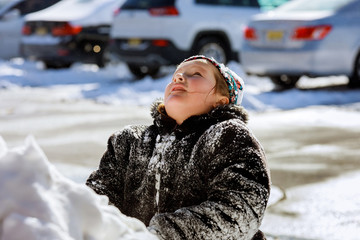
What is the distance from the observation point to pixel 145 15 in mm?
11805

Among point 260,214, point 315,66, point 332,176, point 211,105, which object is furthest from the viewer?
point 315,66

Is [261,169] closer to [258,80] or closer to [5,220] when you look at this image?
[5,220]

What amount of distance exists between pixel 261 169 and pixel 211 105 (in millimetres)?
362

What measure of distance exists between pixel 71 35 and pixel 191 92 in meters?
11.8

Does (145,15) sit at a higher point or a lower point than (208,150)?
lower

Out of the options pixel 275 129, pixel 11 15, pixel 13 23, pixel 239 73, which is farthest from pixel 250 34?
pixel 11 15

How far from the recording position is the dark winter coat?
1.93 metres

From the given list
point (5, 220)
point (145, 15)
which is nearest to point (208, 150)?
→ point (5, 220)

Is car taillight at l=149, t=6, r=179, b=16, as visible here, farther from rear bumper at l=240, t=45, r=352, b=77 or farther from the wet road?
the wet road

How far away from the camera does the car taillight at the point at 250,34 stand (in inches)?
413

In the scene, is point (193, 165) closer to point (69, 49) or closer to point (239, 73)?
point (239, 73)

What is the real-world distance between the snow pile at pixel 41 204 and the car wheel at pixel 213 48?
10445mm

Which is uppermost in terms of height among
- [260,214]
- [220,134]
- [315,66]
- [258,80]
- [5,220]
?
[5,220]

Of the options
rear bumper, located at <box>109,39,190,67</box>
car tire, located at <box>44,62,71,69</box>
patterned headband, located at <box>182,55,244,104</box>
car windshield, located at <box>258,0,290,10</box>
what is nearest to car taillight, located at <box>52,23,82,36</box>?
car tire, located at <box>44,62,71,69</box>
